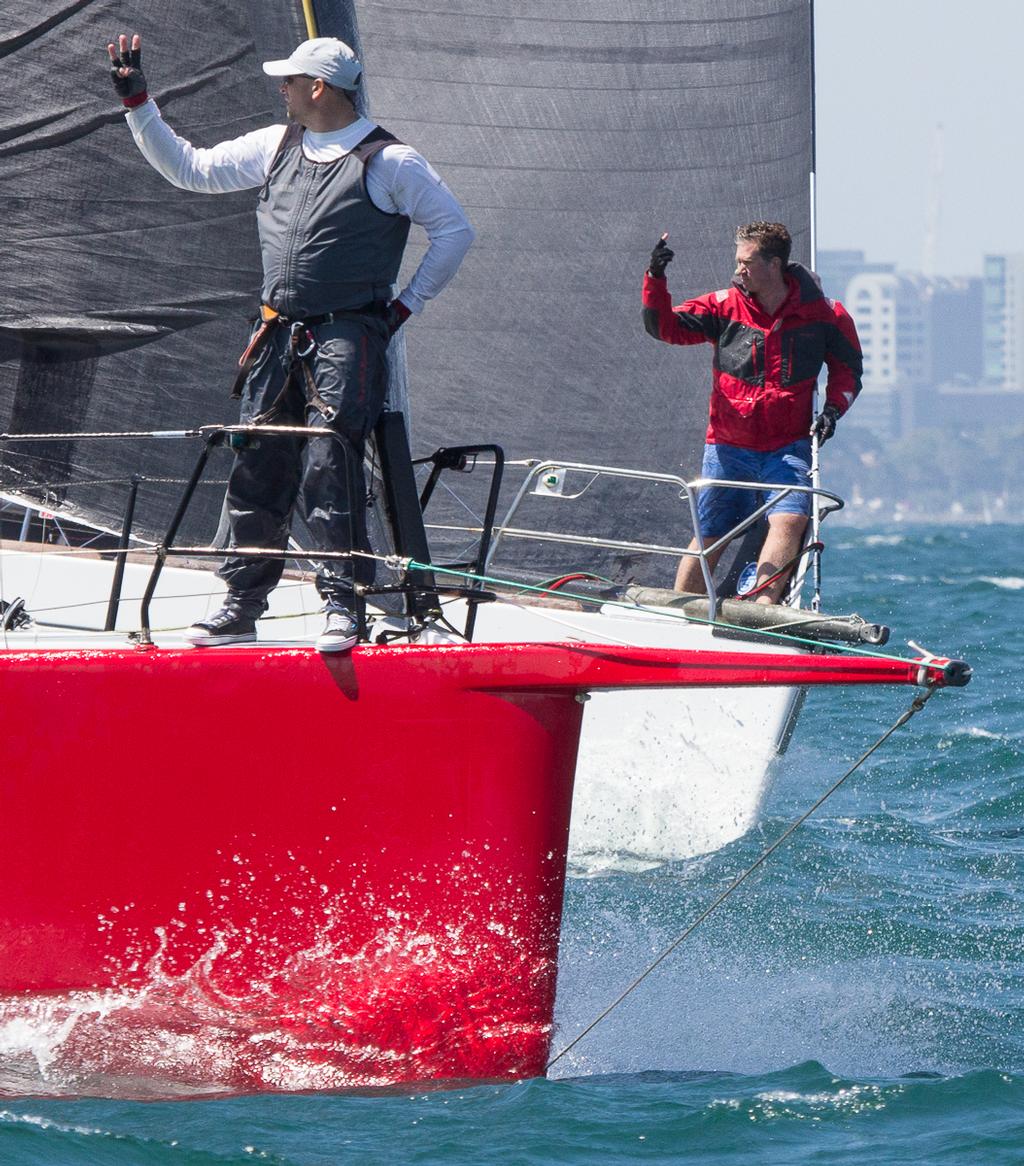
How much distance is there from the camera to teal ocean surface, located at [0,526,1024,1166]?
3867mm

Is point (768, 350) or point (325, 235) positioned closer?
point (325, 235)

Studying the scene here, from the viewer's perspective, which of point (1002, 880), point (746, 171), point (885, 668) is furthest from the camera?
point (746, 171)

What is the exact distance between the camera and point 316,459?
13.1 ft

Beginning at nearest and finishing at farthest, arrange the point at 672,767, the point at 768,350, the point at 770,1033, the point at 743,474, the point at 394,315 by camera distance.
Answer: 1. the point at 394,315
2. the point at 770,1033
3. the point at 768,350
4. the point at 743,474
5. the point at 672,767

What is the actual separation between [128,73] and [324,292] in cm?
63

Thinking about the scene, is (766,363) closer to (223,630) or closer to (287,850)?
(223,630)

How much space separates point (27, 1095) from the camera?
408 centimetres

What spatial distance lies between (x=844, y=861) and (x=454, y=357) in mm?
3050

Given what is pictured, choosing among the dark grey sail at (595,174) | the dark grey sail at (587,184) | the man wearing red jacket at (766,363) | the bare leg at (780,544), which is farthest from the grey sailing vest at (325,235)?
the dark grey sail at (595,174)

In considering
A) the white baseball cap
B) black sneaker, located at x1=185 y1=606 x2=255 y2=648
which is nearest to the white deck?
black sneaker, located at x1=185 y1=606 x2=255 y2=648

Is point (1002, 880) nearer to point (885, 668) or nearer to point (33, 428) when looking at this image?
point (885, 668)

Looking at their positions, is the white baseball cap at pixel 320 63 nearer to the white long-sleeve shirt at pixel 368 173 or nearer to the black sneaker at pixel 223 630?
the white long-sleeve shirt at pixel 368 173

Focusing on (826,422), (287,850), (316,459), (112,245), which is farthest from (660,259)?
(287,850)

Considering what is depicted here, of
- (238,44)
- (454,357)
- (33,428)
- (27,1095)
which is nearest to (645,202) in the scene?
(454,357)
